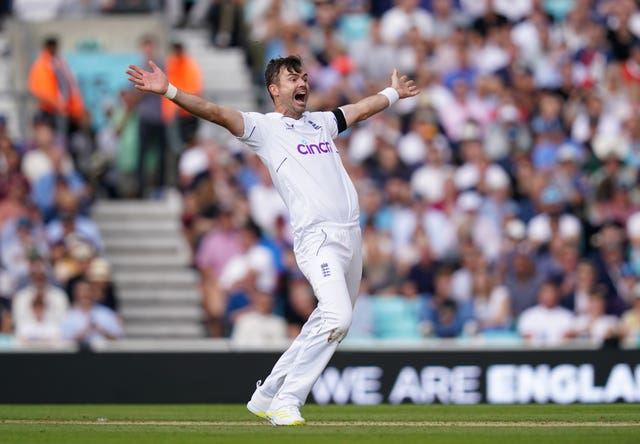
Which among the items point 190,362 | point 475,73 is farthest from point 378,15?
point 190,362

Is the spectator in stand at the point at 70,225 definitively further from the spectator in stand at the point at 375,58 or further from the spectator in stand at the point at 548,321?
the spectator in stand at the point at 548,321

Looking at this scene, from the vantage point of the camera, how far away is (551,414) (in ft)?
40.1

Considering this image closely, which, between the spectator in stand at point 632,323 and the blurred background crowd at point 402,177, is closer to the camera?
the spectator in stand at point 632,323

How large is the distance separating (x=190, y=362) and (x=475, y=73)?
716cm

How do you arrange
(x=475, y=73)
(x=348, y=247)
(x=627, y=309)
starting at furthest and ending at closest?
1. (x=475, y=73)
2. (x=627, y=309)
3. (x=348, y=247)

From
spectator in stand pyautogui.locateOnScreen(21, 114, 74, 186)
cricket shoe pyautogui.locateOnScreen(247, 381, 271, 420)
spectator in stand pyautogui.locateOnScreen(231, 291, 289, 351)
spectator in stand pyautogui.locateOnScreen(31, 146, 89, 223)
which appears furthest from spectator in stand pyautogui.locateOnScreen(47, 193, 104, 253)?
cricket shoe pyautogui.locateOnScreen(247, 381, 271, 420)

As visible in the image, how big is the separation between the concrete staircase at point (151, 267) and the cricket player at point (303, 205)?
7.71 meters

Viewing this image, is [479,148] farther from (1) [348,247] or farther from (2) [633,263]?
(1) [348,247]

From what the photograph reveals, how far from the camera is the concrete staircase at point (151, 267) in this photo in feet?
61.5

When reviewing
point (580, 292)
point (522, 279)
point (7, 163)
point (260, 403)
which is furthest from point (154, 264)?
point (260, 403)

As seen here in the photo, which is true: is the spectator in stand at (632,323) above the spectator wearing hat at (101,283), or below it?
below

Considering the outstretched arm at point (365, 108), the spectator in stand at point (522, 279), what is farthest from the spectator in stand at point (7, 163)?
the outstretched arm at point (365, 108)

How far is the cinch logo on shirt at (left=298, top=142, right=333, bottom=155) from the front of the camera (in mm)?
10797

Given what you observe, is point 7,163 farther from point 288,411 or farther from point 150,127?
point 288,411
